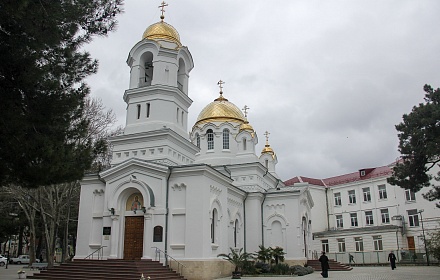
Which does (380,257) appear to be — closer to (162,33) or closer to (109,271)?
(109,271)

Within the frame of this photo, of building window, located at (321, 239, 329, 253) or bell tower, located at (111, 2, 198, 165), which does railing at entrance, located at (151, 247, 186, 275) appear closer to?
bell tower, located at (111, 2, 198, 165)

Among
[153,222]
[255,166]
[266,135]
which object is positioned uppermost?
[266,135]

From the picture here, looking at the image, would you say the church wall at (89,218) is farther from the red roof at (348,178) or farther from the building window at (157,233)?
the red roof at (348,178)

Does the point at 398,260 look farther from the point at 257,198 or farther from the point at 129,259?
the point at 129,259

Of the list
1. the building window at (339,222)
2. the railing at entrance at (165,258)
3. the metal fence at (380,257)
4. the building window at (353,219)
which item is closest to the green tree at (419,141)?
the railing at entrance at (165,258)

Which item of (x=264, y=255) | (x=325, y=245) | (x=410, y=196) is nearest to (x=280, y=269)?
(x=264, y=255)

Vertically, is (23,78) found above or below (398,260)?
above

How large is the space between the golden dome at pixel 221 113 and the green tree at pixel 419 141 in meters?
14.9

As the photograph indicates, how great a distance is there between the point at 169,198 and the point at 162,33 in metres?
10.1

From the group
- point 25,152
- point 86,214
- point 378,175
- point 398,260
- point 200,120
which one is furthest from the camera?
point 378,175

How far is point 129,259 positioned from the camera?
1989 centimetres

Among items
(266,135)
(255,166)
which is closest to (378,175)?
(266,135)

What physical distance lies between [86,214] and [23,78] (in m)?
14.1

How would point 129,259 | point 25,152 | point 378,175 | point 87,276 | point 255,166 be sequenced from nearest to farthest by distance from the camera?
point 25,152, point 87,276, point 129,259, point 255,166, point 378,175
